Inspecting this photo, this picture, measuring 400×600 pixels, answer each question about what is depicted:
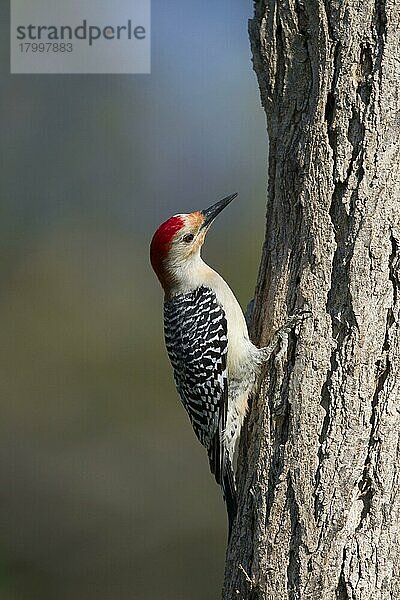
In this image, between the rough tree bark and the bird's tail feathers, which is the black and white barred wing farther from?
the rough tree bark

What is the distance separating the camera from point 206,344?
4.32 m

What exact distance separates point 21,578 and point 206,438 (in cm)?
514

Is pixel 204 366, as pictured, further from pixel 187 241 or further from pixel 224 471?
pixel 187 241

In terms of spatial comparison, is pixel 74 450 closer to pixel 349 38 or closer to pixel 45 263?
pixel 45 263

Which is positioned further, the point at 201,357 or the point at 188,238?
the point at 188,238

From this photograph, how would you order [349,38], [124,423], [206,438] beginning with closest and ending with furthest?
[349,38]
[206,438]
[124,423]

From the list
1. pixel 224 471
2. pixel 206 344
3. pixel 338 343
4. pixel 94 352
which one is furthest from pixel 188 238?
pixel 94 352

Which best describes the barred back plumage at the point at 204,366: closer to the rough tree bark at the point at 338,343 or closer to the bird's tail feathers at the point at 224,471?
the bird's tail feathers at the point at 224,471

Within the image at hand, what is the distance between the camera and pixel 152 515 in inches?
356

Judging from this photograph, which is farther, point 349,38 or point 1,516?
point 1,516

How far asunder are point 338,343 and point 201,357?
3.27 feet

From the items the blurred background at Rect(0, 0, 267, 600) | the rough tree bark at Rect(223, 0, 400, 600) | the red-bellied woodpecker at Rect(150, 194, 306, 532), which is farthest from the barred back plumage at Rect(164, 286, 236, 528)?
the blurred background at Rect(0, 0, 267, 600)

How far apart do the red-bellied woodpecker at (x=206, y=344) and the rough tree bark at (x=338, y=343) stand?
0.28 m

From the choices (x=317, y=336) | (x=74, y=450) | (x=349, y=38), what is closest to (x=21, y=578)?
(x=74, y=450)
